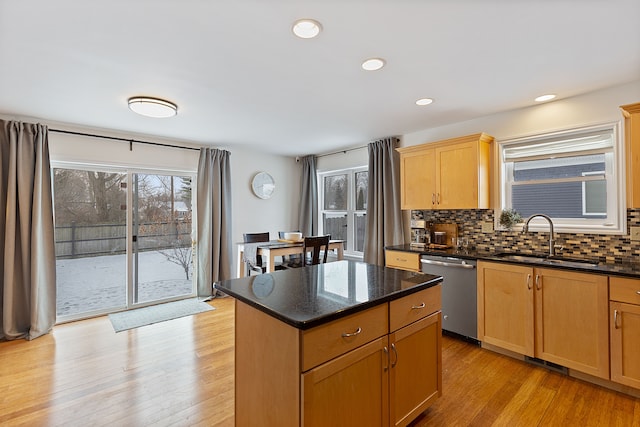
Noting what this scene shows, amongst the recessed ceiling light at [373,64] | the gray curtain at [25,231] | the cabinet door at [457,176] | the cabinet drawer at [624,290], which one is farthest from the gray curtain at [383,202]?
the gray curtain at [25,231]

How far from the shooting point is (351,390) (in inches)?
56.7

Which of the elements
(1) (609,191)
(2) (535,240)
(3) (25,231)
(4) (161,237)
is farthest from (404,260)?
(3) (25,231)

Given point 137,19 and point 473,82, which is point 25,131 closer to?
point 137,19

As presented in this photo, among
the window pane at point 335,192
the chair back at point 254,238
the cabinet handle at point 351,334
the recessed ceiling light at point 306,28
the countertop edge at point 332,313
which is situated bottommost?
the cabinet handle at point 351,334

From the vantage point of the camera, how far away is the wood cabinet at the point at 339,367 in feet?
4.25

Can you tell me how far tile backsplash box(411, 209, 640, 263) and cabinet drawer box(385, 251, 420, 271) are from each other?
70 centimetres

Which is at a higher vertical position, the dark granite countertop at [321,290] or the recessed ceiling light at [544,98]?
the recessed ceiling light at [544,98]

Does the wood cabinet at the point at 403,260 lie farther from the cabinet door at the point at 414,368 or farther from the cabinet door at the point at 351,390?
the cabinet door at the point at 351,390

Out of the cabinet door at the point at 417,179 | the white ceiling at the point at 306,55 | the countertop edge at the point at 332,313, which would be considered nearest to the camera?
the countertop edge at the point at 332,313

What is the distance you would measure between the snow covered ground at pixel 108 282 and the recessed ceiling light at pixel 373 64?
387 cm

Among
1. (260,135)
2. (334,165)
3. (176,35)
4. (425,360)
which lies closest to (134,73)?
(176,35)

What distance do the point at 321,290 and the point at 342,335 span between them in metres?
0.36

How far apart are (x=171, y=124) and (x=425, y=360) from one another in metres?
3.64

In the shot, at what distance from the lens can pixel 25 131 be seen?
3.27 m
